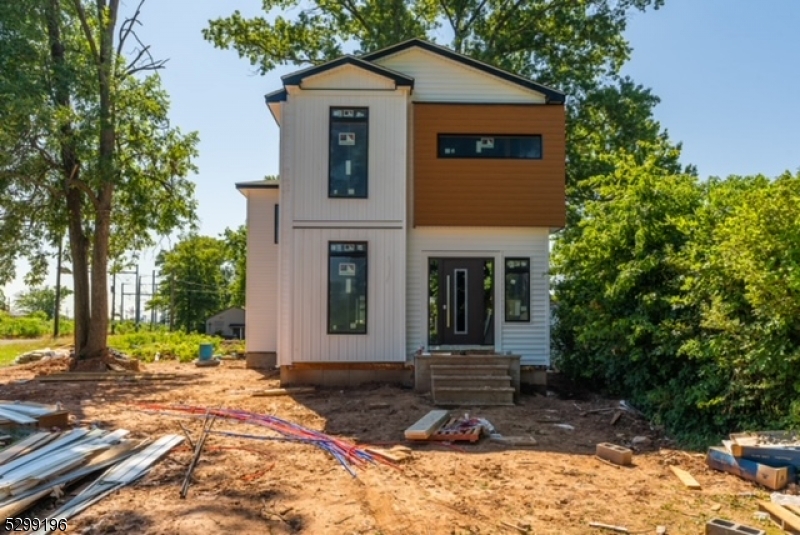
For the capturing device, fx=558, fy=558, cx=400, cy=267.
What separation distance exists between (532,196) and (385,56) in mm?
4531

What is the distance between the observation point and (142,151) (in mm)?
15664

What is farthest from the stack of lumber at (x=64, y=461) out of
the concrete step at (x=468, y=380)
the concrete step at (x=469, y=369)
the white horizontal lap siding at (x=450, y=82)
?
the white horizontal lap siding at (x=450, y=82)

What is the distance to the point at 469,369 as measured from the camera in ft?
35.0

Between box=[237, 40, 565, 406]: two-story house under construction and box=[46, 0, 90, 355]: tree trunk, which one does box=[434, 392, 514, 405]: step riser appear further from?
box=[46, 0, 90, 355]: tree trunk

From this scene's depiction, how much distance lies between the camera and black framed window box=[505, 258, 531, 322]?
39.7ft

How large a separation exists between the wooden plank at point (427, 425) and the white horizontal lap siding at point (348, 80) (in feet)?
22.4

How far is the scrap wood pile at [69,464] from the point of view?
15.3 ft

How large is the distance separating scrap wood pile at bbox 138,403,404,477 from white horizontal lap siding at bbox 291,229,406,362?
2601 millimetres

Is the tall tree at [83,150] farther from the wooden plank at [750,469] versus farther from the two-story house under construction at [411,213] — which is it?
the wooden plank at [750,469]

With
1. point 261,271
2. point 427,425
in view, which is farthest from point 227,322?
point 427,425

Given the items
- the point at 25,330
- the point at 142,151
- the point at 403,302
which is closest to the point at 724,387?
the point at 403,302

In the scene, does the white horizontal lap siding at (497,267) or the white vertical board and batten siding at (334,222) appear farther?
the white horizontal lap siding at (497,267)

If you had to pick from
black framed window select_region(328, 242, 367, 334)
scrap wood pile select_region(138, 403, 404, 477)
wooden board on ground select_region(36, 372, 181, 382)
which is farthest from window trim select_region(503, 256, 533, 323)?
wooden board on ground select_region(36, 372, 181, 382)

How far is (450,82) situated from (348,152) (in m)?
2.89
